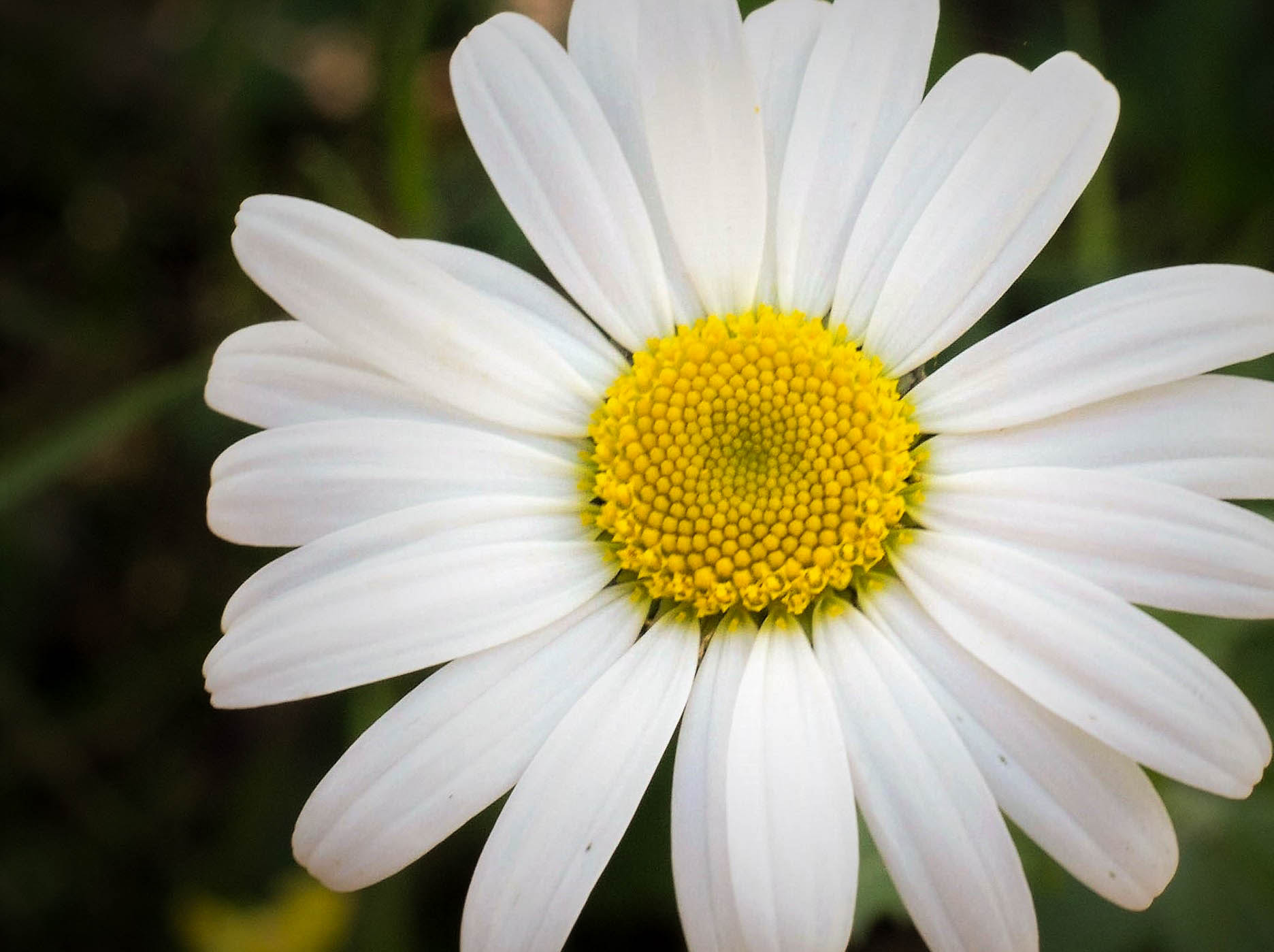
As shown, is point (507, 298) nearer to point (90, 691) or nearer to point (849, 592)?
point (849, 592)

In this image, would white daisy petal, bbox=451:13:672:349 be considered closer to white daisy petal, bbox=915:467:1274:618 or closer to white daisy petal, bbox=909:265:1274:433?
white daisy petal, bbox=909:265:1274:433

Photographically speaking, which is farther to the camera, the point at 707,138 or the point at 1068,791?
the point at 707,138

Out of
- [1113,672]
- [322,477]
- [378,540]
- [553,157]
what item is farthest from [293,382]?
[1113,672]

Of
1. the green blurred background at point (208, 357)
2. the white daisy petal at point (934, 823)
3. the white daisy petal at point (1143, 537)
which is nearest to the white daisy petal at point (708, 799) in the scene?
the white daisy petal at point (934, 823)

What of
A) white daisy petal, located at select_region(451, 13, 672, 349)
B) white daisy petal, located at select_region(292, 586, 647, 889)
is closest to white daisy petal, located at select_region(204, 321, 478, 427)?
white daisy petal, located at select_region(451, 13, 672, 349)

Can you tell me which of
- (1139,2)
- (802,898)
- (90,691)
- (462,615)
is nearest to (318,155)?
(90,691)

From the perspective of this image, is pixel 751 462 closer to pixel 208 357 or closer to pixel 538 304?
pixel 538 304
